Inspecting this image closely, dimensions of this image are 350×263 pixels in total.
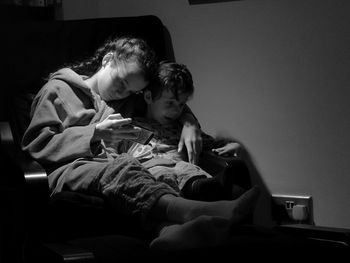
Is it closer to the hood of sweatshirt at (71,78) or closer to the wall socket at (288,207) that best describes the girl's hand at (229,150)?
the wall socket at (288,207)

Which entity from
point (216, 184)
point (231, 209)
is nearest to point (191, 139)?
point (216, 184)

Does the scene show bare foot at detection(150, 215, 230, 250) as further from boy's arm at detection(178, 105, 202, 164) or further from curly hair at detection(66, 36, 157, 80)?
curly hair at detection(66, 36, 157, 80)

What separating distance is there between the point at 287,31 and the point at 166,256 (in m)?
0.94

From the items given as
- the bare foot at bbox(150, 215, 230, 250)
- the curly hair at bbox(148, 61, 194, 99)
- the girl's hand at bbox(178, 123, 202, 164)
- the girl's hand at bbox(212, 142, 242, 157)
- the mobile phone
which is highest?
the curly hair at bbox(148, 61, 194, 99)

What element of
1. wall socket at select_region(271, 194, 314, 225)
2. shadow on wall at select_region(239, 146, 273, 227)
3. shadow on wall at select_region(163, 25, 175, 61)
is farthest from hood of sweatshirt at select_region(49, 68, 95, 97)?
wall socket at select_region(271, 194, 314, 225)

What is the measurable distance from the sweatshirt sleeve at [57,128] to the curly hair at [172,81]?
0.77ft

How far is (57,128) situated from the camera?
69.7 inches

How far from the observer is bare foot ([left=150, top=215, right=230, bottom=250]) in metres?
1.39

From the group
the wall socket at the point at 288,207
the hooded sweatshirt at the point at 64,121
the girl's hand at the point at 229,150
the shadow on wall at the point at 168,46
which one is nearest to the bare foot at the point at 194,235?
the hooded sweatshirt at the point at 64,121

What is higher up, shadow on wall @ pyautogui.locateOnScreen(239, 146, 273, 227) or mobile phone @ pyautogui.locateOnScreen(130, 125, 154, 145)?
mobile phone @ pyautogui.locateOnScreen(130, 125, 154, 145)

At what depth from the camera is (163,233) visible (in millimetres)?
1465

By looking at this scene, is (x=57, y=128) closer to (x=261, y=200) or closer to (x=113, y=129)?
(x=113, y=129)

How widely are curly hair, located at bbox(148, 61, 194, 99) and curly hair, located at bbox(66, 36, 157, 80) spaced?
3 centimetres

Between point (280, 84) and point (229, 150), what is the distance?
0.29m
